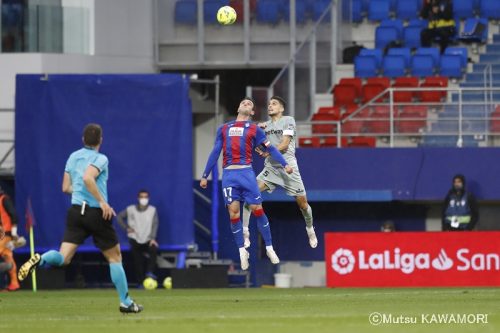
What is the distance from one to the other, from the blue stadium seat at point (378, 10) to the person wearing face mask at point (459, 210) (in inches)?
283

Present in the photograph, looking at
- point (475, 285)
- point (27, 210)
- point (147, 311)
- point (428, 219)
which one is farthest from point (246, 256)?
point (428, 219)

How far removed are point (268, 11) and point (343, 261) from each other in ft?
27.1

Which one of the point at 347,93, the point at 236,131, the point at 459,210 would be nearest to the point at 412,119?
the point at 459,210

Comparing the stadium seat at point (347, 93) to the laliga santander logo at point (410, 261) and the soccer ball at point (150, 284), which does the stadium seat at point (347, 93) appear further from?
the soccer ball at point (150, 284)

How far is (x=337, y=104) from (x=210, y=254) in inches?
190

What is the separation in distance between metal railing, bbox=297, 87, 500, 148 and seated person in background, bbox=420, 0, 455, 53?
3373 mm

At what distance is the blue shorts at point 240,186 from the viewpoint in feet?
59.4

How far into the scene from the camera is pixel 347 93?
29.0 m

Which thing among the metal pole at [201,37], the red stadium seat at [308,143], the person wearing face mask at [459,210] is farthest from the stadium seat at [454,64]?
the metal pole at [201,37]

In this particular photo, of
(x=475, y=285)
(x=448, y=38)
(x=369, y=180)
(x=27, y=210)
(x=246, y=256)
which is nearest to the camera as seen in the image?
(x=246, y=256)

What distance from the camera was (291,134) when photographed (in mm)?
18812

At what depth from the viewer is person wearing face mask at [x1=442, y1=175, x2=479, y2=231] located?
25484 mm

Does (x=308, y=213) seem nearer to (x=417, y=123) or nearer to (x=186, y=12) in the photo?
(x=417, y=123)

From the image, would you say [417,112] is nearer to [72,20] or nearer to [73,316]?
[72,20]
